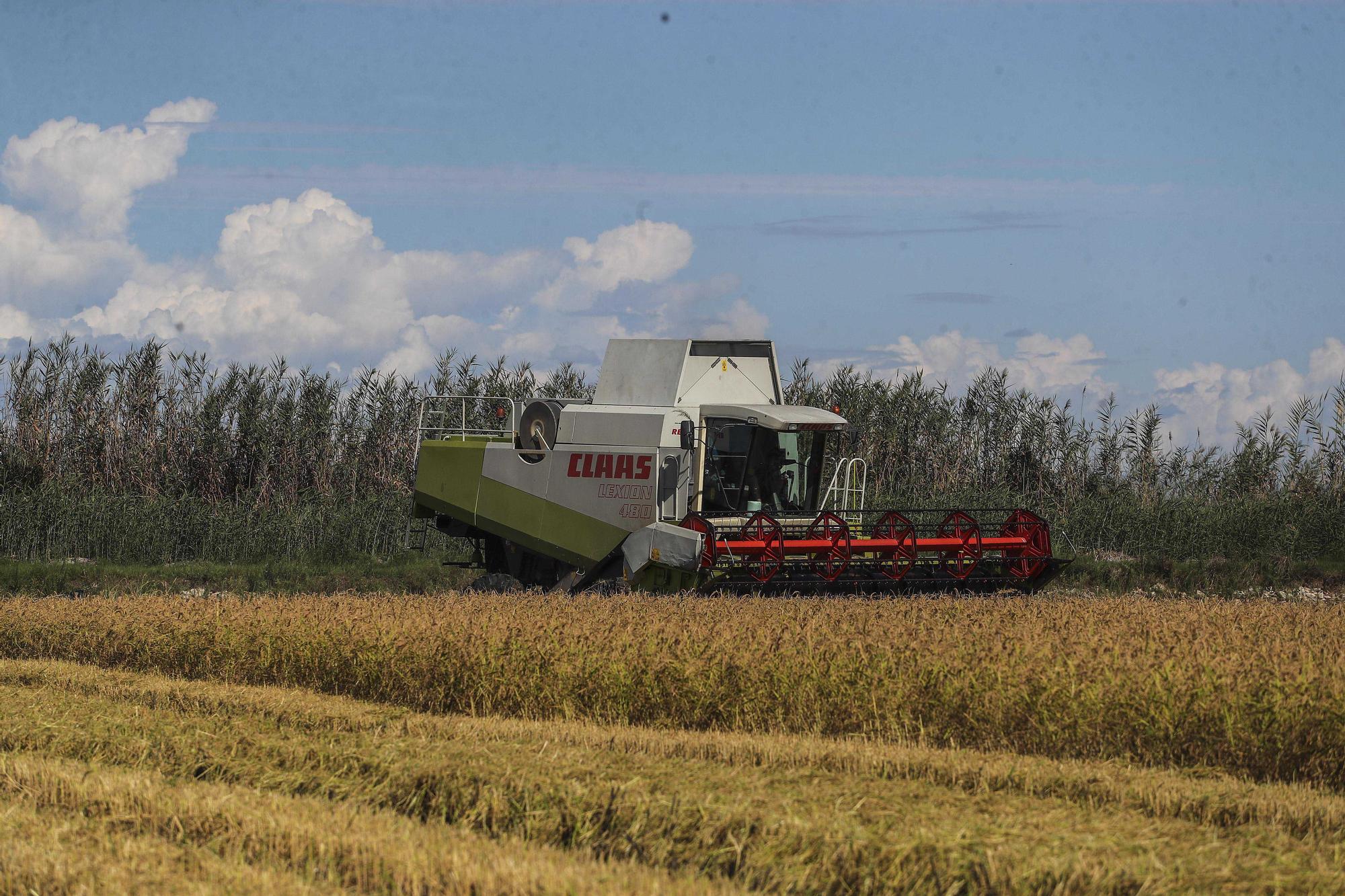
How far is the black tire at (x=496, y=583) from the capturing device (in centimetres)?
1412

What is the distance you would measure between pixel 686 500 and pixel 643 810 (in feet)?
25.2

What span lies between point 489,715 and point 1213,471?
1914 cm

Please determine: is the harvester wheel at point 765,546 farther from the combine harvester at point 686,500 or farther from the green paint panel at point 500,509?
the green paint panel at point 500,509

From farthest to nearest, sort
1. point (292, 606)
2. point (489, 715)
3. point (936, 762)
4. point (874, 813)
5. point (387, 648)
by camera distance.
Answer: point (292, 606), point (387, 648), point (489, 715), point (936, 762), point (874, 813)

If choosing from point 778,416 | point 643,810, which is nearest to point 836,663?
point 643,810

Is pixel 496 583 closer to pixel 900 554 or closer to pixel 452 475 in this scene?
pixel 452 475

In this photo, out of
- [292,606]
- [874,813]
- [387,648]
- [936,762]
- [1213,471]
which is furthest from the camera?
[1213,471]

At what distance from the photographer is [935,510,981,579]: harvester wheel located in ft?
40.5

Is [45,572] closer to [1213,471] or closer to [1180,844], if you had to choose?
[1180,844]

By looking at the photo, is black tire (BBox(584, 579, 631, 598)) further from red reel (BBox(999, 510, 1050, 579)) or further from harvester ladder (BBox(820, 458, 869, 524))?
red reel (BBox(999, 510, 1050, 579))

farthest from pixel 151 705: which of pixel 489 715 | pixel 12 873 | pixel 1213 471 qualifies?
pixel 1213 471

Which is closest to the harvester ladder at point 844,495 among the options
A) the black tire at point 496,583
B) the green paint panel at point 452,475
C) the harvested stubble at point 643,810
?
the black tire at point 496,583

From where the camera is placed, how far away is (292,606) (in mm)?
11008

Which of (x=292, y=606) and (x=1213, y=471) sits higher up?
(x=1213, y=471)
